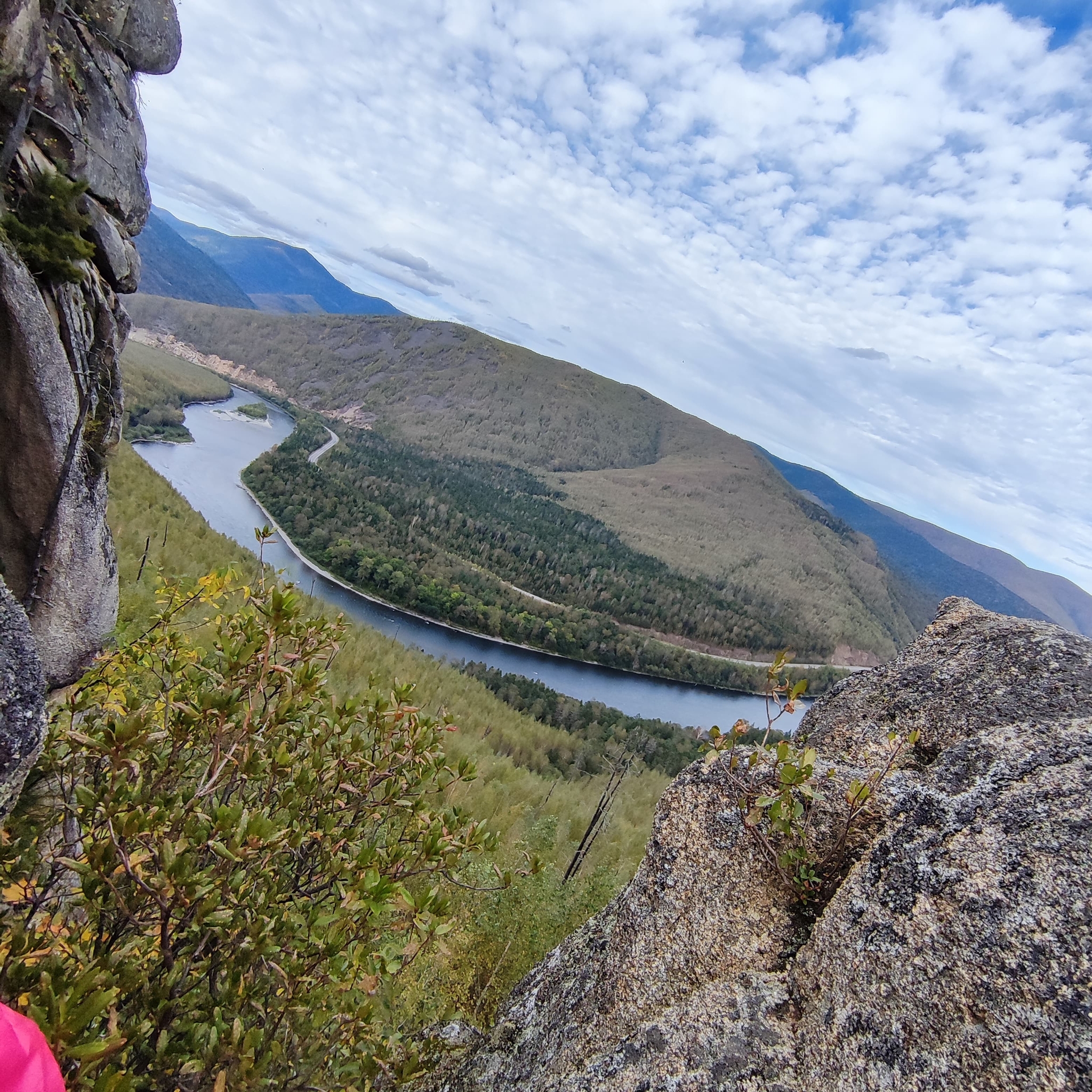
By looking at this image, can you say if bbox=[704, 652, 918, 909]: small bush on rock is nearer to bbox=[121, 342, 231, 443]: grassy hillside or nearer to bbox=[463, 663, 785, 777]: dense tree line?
bbox=[463, 663, 785, 777]: dense tree line

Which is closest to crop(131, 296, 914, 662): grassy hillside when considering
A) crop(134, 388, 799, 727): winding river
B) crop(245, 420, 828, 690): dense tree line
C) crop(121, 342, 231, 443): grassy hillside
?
crop(245, 420, 828, 690): dense tree line

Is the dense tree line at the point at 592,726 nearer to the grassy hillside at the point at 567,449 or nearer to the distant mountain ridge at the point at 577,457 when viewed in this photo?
the distant mountain ridge at the point at 577,457

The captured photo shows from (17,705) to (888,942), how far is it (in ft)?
11.8

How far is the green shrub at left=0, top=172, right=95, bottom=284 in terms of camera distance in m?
5.39

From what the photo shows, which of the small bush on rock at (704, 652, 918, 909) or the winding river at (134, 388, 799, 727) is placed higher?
the small bush on rock at (704, 652, 918, 909)

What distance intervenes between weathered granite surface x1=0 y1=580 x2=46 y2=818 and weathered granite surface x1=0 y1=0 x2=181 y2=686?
2682 millimetres

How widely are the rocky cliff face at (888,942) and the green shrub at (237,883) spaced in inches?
34.8

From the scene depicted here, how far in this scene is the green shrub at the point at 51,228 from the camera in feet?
17.7

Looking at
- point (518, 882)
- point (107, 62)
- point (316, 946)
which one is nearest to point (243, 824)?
point (316, 946)

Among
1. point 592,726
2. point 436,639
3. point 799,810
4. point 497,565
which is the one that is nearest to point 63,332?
point 799,810

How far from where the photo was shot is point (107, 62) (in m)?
7.24

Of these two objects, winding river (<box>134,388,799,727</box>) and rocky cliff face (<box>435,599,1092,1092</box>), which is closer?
rocky cliff face (<box>435,599,1092,1092</box>)

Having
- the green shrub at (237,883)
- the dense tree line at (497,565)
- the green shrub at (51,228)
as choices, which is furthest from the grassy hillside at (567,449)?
the green shrub at (237,883)

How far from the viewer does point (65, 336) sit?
567cm
